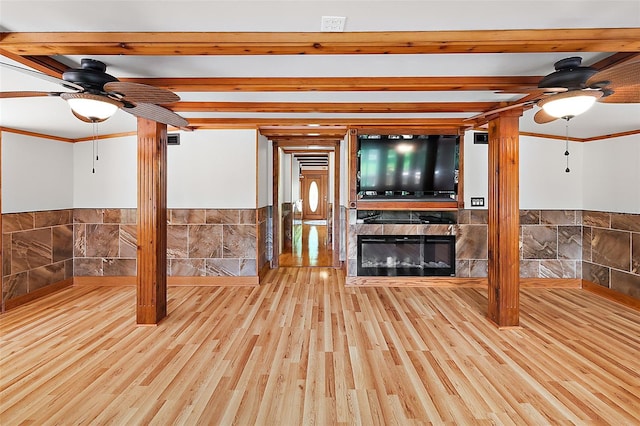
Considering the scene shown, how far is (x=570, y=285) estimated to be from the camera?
5.35 meters

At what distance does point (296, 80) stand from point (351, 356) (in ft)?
8.06

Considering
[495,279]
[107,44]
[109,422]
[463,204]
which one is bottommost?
[109,422]

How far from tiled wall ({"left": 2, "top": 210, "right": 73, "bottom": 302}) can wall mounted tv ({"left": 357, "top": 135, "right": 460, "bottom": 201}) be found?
14.7 feet

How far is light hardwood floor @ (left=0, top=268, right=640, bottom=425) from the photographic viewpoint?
2.29 meters

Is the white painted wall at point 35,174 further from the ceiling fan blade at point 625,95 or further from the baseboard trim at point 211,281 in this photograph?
the ceiling fan blade at point 625,95

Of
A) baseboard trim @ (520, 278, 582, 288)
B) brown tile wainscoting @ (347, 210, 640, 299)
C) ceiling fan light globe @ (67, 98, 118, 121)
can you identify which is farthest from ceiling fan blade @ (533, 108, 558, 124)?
ceiling fan light globe @ (67, 98, 118, 121)

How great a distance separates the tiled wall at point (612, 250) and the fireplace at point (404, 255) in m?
1.99

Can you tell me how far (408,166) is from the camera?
5309 millimetres

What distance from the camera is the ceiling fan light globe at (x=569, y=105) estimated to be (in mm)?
2385

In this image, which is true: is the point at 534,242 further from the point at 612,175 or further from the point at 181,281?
the point at 181,281

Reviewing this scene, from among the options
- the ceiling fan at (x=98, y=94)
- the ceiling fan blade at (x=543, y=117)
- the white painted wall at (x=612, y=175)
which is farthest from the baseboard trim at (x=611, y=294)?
the ceiling fan at (x=98, y=94)

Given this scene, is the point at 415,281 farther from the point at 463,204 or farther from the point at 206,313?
the point at 206,313

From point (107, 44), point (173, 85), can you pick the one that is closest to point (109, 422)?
point (107, 44)

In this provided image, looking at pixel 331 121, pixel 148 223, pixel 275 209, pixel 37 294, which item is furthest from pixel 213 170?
pixel 37 294
